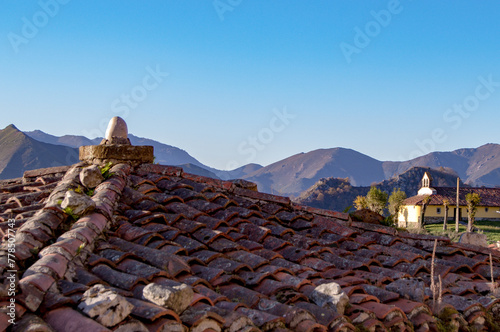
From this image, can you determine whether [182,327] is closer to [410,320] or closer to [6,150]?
[410,320]

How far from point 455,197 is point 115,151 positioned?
8233 cm

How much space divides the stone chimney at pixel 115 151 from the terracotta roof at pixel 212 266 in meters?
0.22

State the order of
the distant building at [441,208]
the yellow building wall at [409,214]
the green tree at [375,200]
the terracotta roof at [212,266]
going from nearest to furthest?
the terracotta roof at [212,266] < the green tree at [375,200] < the yellow building wall at [409,214] < the distant building at [441,208]

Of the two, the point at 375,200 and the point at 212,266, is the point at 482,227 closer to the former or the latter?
the point at 375,200

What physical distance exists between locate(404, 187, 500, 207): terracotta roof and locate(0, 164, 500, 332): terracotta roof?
A: 7369 cm

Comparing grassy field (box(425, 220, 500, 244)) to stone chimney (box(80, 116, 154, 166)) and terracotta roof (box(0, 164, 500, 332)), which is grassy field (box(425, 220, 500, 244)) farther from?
stone chimney (box(80, 116, 154, 166))

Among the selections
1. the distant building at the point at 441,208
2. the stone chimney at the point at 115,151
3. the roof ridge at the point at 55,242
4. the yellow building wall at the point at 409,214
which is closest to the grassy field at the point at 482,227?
the distant building at the point at 441,208

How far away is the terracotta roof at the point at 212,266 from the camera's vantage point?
3045 mm

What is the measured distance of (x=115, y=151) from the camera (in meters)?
7.38

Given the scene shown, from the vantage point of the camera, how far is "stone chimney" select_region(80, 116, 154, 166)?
7.35m

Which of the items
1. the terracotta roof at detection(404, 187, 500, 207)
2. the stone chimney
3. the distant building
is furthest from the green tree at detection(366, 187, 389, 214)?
the stone chimney

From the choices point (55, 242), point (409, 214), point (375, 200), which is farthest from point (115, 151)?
point (409, 214)

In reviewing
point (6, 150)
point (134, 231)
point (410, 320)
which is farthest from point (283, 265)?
point (6, 150)

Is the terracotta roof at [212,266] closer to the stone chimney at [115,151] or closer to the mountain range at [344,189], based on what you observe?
the stone chimney at [115,151]
